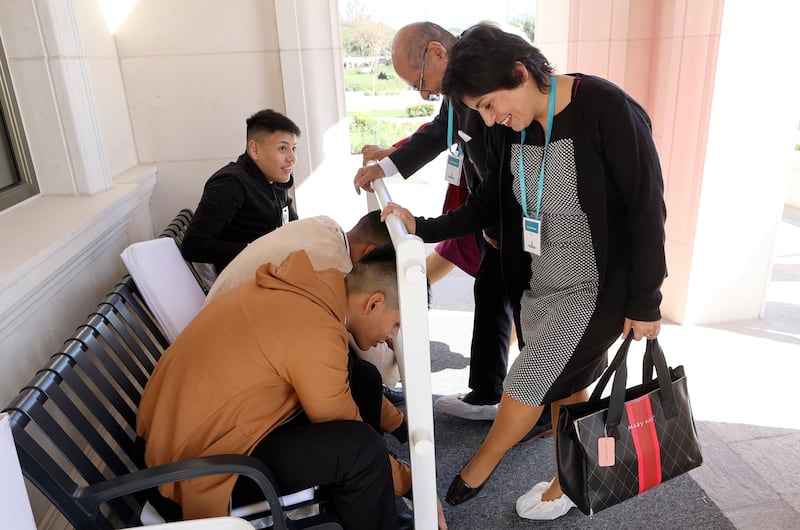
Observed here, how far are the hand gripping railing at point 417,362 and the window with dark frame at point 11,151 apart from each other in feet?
5.62

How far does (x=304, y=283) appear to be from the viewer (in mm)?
1518

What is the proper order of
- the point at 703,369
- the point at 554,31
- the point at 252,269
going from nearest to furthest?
the point at 252,269
the point at 703,369
the point at 554,31

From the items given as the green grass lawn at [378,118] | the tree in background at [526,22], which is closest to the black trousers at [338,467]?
the green grass lawn at [378,118]

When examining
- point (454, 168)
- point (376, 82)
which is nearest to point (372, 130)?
point (376, 82)

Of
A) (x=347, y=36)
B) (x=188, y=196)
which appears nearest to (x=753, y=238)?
(x=347, y=36)

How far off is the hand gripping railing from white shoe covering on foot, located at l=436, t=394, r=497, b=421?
1.08m

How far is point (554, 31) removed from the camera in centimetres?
364

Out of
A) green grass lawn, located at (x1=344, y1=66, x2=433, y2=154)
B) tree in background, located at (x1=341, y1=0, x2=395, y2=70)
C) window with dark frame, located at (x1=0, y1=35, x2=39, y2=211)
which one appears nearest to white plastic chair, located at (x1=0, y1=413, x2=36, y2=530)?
window with dark frame, located at (x1=0, y1=35, x2=39, y2=211)

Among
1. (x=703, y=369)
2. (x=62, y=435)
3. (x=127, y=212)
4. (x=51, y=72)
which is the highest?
(x=51, y=72)

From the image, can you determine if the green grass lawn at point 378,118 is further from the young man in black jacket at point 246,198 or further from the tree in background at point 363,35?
the young man in black jacket at point 246,198

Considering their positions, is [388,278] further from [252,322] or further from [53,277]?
[53,277]

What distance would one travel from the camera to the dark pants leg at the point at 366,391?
192 cm

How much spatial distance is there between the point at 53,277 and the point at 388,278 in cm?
113

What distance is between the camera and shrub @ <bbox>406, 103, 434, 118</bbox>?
3.88 meters
